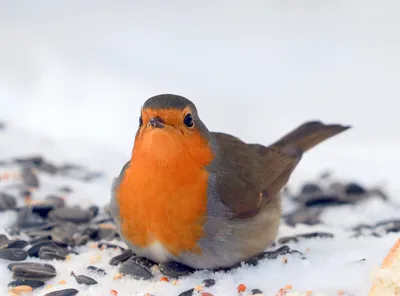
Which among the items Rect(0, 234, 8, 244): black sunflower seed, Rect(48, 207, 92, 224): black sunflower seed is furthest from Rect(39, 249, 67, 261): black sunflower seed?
Rect(48, 207, 92, 224): black sunflower seed

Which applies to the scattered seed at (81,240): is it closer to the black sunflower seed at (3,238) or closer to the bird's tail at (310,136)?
the black sunflower seed at (3,238)

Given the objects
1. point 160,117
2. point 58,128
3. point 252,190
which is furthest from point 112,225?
point 58,128

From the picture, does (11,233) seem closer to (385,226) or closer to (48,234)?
(48,234)

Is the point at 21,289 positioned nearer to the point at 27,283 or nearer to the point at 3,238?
the point at 27,283

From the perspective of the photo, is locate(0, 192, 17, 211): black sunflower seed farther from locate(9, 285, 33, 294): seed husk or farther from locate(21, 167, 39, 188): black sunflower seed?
locate(9, 285, 33, 294): seed husk

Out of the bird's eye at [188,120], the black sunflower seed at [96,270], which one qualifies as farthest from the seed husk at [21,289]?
the bird's eye at [188,120]

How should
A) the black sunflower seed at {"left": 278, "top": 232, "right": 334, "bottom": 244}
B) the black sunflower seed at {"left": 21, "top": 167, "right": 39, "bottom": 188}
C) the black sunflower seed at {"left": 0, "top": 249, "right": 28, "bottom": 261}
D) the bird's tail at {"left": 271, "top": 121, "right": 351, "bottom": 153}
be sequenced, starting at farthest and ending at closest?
the black sunflower seed at {"left": 21, "top": 167, "right": 39, "bottom": 188}
the bird's tail at {"left": 271, "top": 121, "right": 351, "bottom": 153}
the black sunflower seed at {"left": 278, "top": 232, "right": 334, "bottom": 244}
the black sunflower seed at {"left": 0, "top": 249, "right": 28, "bottom": 261}

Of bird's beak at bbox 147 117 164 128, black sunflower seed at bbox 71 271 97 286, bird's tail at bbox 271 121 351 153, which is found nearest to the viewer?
bird's beak at bbox 147 117 164 128
